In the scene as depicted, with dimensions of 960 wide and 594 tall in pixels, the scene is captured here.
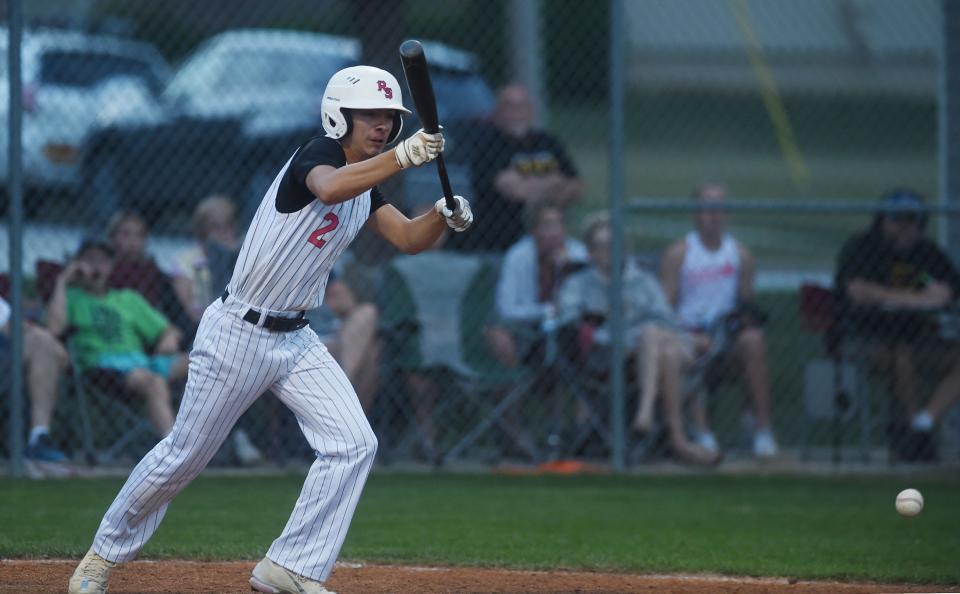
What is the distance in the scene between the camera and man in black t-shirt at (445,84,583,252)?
944 cm

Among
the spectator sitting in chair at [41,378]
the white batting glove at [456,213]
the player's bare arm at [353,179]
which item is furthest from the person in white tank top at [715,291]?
the player's bare arm at [353,179]

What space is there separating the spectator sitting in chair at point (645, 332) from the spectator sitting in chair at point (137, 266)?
2433 millimetres

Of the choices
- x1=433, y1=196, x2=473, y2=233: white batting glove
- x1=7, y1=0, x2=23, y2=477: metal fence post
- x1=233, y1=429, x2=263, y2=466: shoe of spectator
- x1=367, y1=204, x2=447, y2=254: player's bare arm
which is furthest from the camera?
x1=233, y1=429, x2=263, y2=466: shoe of spectator

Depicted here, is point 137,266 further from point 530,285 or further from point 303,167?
point 303,167

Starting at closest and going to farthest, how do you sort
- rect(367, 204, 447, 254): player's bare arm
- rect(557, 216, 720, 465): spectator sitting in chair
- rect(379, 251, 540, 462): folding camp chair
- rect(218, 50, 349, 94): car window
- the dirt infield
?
rect(367, 204, 447, 254): player's bare arm, the dirt infield, rect(379, 251, 540, 462): folding camp chair, rect(557, 216, 720, 465): spectator sitting in chair, rect(218, 50, 349, 94): car window

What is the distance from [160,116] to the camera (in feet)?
37.8

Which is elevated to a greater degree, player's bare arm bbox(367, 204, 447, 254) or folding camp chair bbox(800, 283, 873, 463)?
player's bare arm bbox(367, 204, 447, 254)

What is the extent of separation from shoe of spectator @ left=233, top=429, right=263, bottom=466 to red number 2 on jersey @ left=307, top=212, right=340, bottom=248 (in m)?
4.08

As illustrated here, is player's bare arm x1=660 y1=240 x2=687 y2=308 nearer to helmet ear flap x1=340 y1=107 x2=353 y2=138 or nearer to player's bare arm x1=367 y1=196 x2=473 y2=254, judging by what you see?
player's bare arm x1=367 y1=196 x2=473 y2=254

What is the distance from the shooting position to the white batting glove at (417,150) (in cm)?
447

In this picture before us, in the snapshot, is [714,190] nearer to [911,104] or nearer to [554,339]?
[554,339]

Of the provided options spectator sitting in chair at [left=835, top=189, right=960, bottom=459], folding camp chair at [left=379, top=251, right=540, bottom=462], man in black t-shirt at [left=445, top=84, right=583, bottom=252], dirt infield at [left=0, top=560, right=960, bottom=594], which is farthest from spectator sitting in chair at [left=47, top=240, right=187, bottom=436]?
spectator sitting in chair at [left=835, top=189, right=960, bottom=459]

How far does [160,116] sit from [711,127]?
14.9m

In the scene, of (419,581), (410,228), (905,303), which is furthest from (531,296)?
(410,228)
